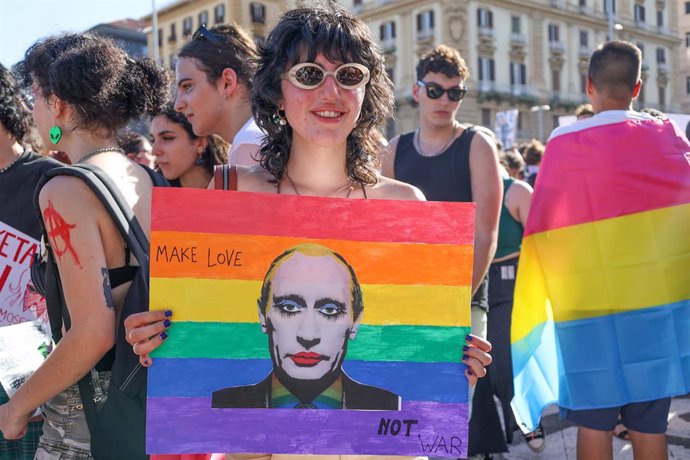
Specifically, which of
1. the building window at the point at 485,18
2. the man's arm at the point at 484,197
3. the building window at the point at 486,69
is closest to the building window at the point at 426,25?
the building window at the point at 485,18

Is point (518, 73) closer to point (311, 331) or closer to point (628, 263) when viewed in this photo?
point (628, 263)

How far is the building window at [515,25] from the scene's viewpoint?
44688mm

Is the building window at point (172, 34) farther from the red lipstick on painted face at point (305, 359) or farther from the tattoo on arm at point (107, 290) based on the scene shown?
the red lipstick on painted face at point (305, 359)

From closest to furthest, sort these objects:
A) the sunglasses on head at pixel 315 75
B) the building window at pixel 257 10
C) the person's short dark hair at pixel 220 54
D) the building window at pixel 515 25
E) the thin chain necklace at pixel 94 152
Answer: the sunglasses on head at pixel 315 75
the thin chain necklace at pixel 94 152
the person's short dark hair at pixel 220 54
the building window at pixel 515 25
the building window at pixel 257 10

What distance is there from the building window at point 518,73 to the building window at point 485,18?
3.37 meters

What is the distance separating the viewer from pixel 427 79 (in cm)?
379

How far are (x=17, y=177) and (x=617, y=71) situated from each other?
8.36ft

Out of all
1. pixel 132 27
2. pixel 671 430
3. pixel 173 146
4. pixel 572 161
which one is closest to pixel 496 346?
pixel 671 430

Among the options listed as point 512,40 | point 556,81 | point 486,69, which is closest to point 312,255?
point 486,69

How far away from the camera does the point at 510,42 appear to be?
44688 millimetres

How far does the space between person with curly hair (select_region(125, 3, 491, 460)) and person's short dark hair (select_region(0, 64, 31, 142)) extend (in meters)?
1.38

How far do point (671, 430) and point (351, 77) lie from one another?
12.7ft

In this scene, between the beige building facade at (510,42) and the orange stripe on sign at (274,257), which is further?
the beige building facade at (510,42)

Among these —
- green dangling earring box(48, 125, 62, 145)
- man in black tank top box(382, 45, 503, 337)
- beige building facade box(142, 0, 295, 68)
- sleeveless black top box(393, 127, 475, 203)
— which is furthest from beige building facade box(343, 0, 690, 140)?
green dangling earring box(48, 125, 62, 145)
